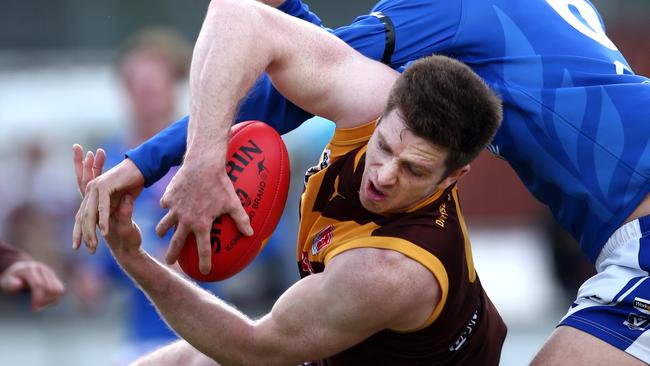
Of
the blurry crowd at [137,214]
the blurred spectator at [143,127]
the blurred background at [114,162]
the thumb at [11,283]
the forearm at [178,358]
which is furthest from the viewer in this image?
the blurred background at [114,162]

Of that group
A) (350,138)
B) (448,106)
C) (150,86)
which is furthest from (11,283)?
(150,86)

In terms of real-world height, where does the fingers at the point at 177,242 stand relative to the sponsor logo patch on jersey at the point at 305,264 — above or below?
above

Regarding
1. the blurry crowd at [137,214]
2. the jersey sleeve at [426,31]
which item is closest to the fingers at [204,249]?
the jersey sleeve at [426,31]

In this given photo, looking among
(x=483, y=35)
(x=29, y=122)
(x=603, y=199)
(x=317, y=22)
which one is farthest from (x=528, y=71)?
(x=29, y=122)

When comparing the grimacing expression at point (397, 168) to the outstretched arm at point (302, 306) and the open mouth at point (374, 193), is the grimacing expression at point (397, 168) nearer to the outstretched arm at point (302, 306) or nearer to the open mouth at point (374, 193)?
the open mouth at point (374, 193)

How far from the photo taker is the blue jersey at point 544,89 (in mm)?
4242

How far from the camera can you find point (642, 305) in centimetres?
420

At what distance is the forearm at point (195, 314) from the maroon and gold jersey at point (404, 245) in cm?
36

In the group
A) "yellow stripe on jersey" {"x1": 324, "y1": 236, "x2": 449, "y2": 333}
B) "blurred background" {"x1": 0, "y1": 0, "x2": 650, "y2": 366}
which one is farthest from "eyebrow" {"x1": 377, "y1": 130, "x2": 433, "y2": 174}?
"blurred background" {"x1": 0, "y1": 0, "x2": 650, "y2": 366}

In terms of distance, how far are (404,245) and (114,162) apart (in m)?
3.35

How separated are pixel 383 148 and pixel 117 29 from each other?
7.69 m

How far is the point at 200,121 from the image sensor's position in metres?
3.81

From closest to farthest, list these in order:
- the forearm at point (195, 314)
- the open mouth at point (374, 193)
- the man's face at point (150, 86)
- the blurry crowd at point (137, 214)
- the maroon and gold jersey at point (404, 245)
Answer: the open mouth at point (374, 193) → the maroon and gold jersey at point (404, 245) → the forearm at point (195, 314) → the blurry crowd at point (137, 214) → the man's face at point (150, 86)

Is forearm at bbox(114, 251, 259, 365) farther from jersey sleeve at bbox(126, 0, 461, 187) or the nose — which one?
the nose
